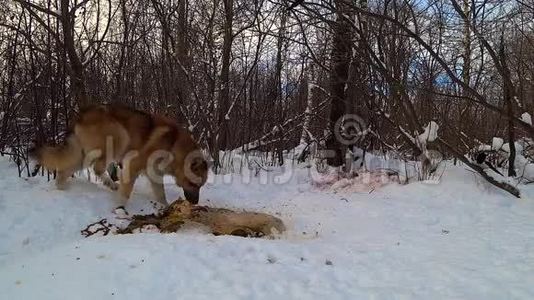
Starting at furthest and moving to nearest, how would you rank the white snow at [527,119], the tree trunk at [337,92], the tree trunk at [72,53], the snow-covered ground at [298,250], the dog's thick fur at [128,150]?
the tree trunk at [337,92], the tree trunk at [72,53], the white snow at [527,119], the dog's thick fur at [128,150], the snow-covered ground at [298,250]

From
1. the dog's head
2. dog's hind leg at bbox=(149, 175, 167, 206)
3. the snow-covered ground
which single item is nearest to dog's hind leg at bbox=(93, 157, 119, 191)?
the snow-covered ground

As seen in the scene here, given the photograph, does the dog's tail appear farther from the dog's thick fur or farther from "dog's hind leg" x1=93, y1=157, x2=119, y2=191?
"dog's hind leg" x1=93, y1=157, x2=119, y2=191

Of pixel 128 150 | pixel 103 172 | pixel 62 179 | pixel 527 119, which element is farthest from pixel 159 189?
pixel 527 119

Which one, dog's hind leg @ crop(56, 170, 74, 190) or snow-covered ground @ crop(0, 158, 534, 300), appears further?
dog's hind leg @ crop(56, 170, 74, 190)

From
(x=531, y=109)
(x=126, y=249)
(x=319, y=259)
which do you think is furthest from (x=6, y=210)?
(x=531, y=109)

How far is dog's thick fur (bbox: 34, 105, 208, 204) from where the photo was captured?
6.90 metres

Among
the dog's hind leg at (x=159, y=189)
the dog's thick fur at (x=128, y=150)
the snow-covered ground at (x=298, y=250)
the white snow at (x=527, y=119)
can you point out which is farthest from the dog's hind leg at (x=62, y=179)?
the white snow at (x=527, y=119)

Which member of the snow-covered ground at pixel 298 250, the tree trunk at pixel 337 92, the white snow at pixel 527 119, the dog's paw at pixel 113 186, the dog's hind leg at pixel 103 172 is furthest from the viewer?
the tree trunk at pixel 337 92

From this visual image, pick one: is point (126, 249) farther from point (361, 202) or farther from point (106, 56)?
point (106, 56)

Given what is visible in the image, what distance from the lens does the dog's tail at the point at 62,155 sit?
6.91 m

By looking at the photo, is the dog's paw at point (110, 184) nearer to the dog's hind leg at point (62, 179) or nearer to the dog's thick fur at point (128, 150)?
the dog's thick fur at point (128, 150)

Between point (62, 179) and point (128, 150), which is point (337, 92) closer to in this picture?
point (128, 150)

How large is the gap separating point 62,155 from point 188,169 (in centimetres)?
176

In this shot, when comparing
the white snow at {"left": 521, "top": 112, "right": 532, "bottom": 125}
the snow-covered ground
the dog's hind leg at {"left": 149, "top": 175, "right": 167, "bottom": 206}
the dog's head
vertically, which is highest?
the white snow at {"left": 521, "top": 112, "right": 532, "bottom": 125}
